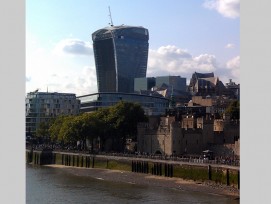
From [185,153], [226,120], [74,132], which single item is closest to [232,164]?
[185,153]

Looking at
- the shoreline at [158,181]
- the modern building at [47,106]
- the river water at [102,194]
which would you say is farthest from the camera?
the modern building at [47,106]

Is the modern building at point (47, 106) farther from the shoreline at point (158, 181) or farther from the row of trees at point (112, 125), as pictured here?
the shoreline at point (158, 181)

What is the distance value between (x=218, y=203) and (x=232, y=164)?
36.0ft

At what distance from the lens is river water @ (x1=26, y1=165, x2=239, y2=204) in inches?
1672

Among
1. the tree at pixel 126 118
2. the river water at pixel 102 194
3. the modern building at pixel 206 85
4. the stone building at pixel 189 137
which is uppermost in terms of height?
the modern building at pixel 206 85

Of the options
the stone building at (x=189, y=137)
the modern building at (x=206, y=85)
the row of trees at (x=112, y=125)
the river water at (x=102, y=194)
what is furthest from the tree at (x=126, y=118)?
the modern building at (x=206, y=85)

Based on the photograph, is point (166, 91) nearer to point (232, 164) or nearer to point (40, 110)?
point (40, 110)

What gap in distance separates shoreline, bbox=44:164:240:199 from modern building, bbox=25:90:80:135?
86519 millimetres

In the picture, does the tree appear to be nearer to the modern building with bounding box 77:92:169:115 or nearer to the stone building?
the stone building

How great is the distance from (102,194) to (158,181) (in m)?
9.72

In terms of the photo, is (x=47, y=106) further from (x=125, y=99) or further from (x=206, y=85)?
(x=206, y=85)

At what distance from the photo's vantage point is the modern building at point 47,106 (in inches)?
6265

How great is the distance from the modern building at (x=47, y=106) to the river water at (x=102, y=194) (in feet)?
329

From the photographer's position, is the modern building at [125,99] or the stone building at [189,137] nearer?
the stone building at [189,137]
